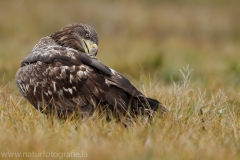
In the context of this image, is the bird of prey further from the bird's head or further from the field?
the bird's head

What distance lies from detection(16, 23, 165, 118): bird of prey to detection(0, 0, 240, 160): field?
171 millimetres

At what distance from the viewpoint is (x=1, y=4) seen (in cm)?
1562

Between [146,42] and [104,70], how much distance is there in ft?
29.1

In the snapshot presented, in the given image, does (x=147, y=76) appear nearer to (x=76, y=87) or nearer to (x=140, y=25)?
(x=76, y=87)

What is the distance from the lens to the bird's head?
5.58m

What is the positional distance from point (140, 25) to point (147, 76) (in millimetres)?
6934

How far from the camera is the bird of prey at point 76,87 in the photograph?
4.43m

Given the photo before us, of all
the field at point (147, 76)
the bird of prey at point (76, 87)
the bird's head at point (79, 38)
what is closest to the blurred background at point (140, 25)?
the field at point (147, 76)

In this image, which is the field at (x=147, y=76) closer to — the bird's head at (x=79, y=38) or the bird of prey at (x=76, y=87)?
the bird of prey at (x=76, y=87)

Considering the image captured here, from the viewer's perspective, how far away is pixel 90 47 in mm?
5551

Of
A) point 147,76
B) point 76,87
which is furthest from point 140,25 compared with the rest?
point 76,87

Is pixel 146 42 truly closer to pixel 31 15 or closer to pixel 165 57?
pixel 165 57

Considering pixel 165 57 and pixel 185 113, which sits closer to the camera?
pixel 185 113

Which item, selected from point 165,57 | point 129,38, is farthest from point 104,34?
point 165,57
